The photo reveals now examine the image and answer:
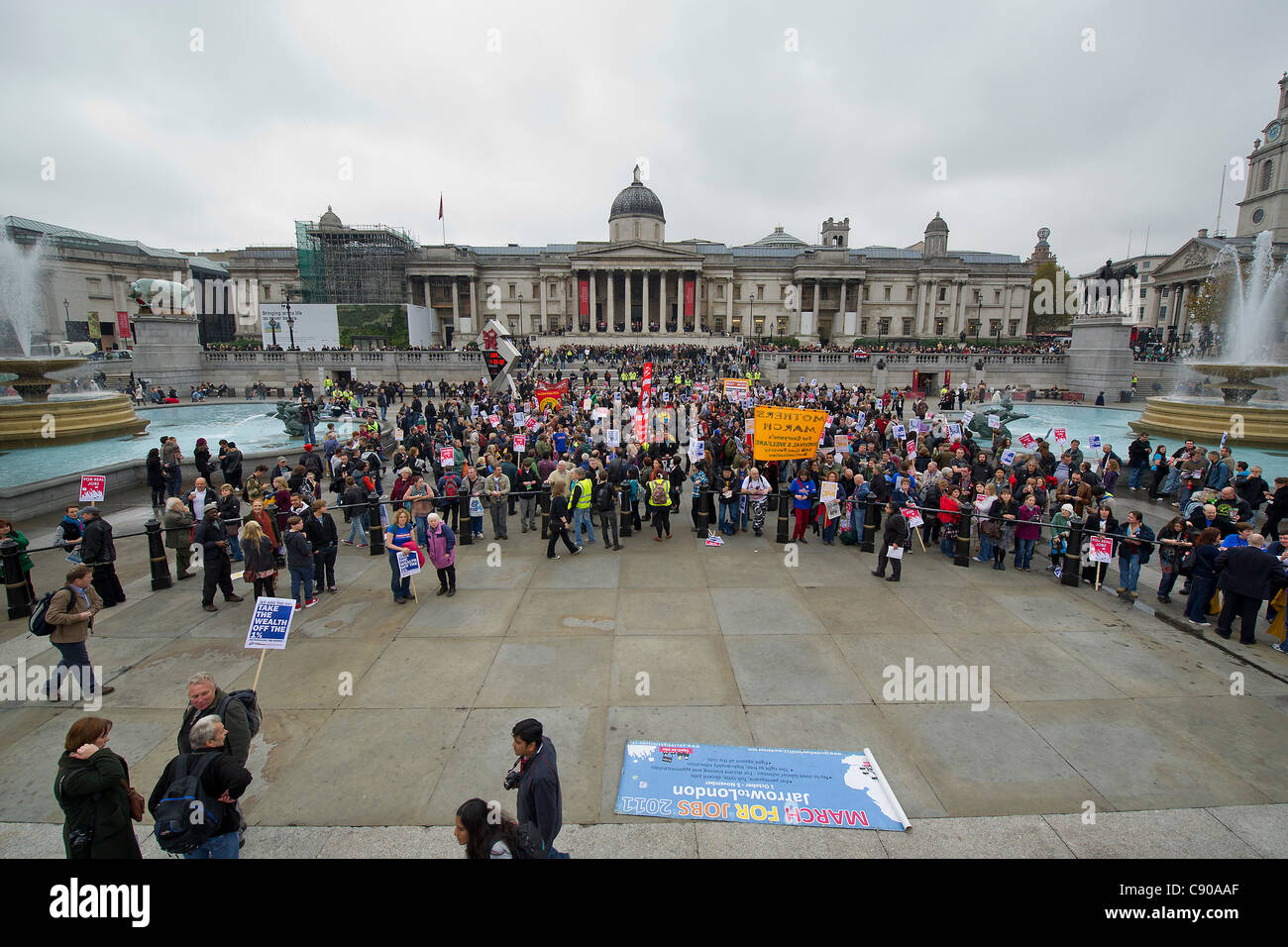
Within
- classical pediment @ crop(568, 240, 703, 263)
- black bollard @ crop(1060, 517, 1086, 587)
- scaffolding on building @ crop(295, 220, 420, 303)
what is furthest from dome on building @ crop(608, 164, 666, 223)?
black bollard @ crop(1060, 517, 1086, 587)

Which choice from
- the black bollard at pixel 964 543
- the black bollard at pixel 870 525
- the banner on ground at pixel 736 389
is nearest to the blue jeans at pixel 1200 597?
the black bollard at pixel 964 543

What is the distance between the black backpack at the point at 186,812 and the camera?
3830 millimetres

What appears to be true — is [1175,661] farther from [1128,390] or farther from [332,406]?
[1128,390]

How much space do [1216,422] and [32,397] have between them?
44.6 m

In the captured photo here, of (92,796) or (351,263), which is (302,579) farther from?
(351,263)

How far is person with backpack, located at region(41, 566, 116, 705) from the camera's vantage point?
6.67 meters

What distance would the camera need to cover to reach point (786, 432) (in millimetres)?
13344

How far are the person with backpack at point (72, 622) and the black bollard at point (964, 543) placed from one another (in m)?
13.0

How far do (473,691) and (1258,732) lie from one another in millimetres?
8479

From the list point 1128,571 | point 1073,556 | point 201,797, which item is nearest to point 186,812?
point 201,797

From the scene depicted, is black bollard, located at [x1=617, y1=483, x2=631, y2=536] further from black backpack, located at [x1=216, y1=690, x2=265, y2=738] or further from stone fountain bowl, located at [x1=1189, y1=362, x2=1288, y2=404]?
stone fountain bowl, located at [x1=1189, y1=362, x2=1288, y2=404]

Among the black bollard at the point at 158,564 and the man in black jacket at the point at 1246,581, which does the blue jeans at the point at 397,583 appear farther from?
the man in black jacket at the point at 1246,581

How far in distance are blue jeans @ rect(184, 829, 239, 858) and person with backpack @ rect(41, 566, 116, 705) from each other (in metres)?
4.04

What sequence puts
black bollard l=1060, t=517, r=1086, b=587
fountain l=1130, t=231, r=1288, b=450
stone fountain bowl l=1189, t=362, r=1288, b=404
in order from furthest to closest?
stone fountain bowl l=1189, t=362, r=1288, b=404 → fountain l=1130, t=231, r=1288, b=450 → black bollard l=1060, t=517, r=1086, b=587
